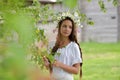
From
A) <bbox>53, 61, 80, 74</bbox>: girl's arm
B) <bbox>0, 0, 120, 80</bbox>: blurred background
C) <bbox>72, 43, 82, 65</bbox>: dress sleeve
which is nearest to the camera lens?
<bbox>0, 0, 120, 80</bbox>: blurred background

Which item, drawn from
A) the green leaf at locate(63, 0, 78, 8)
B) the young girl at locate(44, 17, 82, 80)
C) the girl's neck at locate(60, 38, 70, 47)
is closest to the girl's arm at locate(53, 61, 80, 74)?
the young girl at locate(44, 17, 82, 80)

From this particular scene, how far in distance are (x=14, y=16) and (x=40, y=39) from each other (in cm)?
203

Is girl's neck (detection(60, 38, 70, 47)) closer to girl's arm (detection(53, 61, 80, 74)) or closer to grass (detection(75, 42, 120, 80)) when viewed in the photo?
girl's arm (detection(53, 61, 80, 74))

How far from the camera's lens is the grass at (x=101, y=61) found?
9009 mm

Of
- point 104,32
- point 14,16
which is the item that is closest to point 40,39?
point 14,16

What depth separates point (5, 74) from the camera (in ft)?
1.64

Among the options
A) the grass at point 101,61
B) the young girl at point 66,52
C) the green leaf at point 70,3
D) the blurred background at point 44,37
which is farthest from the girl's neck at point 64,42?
the grass at point 101,61

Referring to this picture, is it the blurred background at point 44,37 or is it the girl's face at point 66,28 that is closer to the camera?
the blurred background at point 44,37

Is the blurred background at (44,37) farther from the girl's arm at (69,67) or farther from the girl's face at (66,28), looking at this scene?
the girl's arm at (69,67)

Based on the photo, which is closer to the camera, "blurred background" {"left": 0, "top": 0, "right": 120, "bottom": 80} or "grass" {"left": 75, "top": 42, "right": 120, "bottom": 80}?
"blurred background" {"left": 0, "top": 0, "right": 120, "bottom": 80}

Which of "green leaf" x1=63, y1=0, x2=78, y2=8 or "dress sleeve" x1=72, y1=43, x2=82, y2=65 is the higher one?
"green leaf" x1=63, y1=0, x2=78, y2=8

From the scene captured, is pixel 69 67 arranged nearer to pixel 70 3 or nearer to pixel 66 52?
pixel 66 52

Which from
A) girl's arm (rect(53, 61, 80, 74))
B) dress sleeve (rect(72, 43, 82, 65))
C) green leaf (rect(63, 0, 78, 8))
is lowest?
girl's arm (rect(53, 61, 80, 74))

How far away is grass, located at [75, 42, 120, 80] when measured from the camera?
29.6ft
